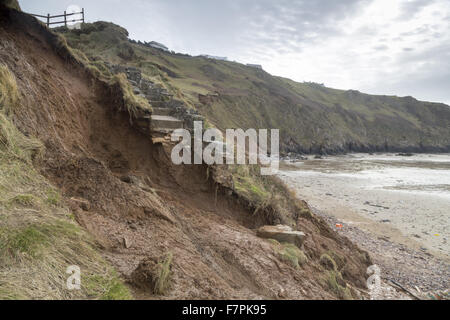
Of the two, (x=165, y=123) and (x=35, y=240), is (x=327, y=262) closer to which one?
(x=165, y=123)

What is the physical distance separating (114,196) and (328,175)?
2471 centimetres

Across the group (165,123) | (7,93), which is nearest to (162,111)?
(165,123)

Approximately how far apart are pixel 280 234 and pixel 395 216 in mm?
11869

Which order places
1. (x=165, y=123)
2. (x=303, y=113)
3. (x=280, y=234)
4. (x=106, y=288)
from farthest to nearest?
(x=303, y=113) → (x=165, y=123) → (x=280, y=234) → (x=106, y=288)

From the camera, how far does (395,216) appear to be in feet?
45.8

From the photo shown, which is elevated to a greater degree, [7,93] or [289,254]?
[7,93]

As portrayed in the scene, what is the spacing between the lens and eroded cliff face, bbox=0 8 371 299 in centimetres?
336

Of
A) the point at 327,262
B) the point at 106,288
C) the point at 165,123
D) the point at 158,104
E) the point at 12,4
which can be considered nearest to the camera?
the point at 106,288

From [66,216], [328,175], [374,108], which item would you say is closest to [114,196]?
[66,216]

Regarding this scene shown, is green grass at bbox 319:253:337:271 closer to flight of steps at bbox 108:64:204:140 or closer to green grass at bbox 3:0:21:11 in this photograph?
flight of steps at bbox 108:64:204:140

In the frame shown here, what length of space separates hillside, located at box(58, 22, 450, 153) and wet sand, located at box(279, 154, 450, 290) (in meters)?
16.8

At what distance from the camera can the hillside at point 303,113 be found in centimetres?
3853

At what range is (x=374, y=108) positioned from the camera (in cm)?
6894
